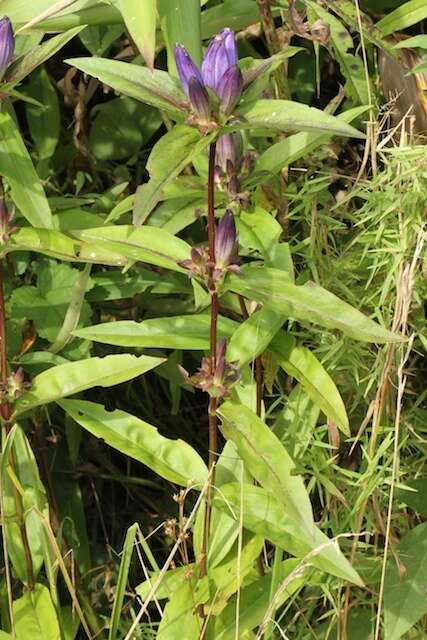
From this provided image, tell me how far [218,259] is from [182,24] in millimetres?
337

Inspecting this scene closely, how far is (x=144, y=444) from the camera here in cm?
123

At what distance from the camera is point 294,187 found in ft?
4.68

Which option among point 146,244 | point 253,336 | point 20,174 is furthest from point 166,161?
point 20,174

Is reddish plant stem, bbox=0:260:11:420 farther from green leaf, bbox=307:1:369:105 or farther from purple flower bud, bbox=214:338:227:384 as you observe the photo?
green leaf, bbox=307:1:369:105

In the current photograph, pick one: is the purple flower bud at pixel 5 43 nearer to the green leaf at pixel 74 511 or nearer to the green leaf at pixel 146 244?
the green leaf at pixel 146 244

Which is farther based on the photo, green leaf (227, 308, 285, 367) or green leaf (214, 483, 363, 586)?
green leaf (227, 308, 285, 367)

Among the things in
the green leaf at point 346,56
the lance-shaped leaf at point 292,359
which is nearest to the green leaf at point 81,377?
the lance-shaped leaf at point 292,359

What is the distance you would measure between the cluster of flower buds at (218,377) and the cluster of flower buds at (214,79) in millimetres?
266

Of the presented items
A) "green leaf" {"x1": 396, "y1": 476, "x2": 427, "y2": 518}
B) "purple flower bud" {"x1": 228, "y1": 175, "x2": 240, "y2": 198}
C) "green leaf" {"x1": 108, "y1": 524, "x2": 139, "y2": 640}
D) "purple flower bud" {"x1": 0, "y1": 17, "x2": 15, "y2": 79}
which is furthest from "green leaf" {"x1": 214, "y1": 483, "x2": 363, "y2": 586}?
"purple flower bud" {"x1": 0, "y1": 17, "x2": 15, "y2": 79}

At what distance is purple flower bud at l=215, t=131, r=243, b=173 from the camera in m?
1.20

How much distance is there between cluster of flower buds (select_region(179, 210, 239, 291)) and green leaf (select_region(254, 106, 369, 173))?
0.18 meters

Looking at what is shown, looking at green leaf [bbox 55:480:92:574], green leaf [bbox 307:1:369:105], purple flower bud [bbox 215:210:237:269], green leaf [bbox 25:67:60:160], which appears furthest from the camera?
green leaf [bbox 25:67:60:160]

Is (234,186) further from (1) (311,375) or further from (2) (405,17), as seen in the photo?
(2) (405,17)

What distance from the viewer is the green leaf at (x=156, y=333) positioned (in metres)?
1.20
